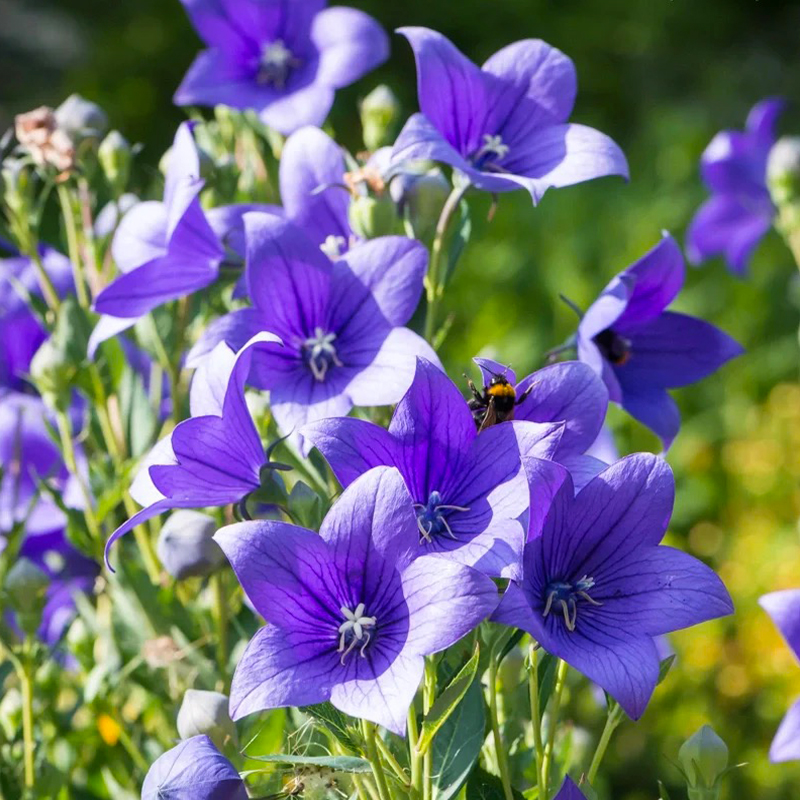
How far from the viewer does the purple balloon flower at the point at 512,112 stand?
107 centimetres

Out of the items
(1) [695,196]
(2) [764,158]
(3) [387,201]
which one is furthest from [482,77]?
(1) [695,196]

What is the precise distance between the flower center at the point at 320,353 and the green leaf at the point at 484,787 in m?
0.36

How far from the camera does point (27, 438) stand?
1.50 metres

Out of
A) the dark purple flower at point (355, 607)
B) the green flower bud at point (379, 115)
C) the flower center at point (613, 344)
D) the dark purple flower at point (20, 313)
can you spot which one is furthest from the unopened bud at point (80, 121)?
the dark purple flower at point (355, 607)

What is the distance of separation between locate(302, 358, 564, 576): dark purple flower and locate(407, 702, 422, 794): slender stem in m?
0.12

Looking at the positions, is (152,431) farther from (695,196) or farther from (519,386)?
(695,196)

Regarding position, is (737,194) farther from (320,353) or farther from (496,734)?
(496,734)

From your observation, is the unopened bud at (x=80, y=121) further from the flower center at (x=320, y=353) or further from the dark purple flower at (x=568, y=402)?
the dark purple flower at (x=568, y=402)

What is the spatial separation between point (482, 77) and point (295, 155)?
0.19 metres

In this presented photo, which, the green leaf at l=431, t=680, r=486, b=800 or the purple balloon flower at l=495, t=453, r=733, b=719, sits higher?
the purple balloon flower at l=495, t=453, r=733, b=719

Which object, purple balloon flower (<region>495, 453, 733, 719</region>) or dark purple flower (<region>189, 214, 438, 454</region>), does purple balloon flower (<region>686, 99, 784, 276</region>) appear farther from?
→ purple balloon flower (<region>495, 453, 733, 719</region>)

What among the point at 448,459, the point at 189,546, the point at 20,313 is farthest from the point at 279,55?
the point at 448,459

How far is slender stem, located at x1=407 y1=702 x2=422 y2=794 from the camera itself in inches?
33.4

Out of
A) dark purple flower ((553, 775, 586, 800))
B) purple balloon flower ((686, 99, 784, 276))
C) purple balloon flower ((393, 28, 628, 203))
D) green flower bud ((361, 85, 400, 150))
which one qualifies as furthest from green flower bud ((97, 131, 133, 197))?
purple balloon flower ((686, 99, 784, 276))
